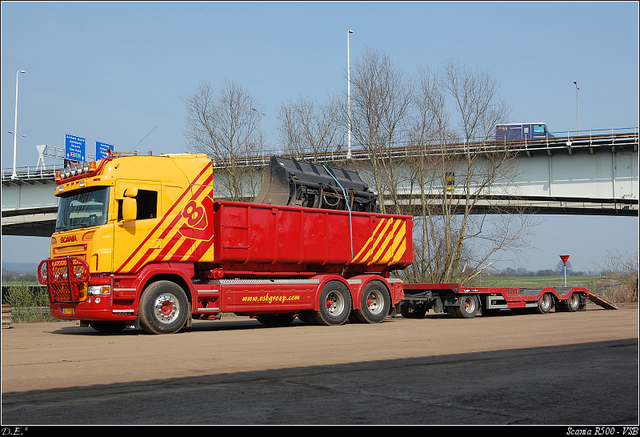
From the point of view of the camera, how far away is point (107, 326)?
15070 millimetres

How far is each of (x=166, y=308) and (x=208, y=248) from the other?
67.0 inches

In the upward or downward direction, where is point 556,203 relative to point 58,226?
upward

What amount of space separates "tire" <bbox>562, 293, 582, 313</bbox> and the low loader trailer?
7.83 metres

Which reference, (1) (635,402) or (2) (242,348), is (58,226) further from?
(1) (635,402)

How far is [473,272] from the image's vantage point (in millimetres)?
29594

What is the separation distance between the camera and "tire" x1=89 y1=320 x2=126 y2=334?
15.0m

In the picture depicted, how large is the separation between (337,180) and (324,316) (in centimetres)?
387

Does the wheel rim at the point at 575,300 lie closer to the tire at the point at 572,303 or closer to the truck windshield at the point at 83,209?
the tire at the point at 572,303

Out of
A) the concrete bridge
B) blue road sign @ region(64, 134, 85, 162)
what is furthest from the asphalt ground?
blue road sign @ region(64, 134, 85, 162)

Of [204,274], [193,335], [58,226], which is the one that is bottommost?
[193,335]

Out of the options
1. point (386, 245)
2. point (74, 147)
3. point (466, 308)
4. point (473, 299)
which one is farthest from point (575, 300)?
point (74, 147)

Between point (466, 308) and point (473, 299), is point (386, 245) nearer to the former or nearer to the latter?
point (466, 308)

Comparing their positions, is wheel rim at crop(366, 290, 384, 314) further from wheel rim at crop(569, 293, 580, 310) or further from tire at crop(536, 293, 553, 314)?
wheel rim at crop(569, 293, 580, 310)

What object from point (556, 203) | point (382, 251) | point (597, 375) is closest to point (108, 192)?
point (382, 251)
